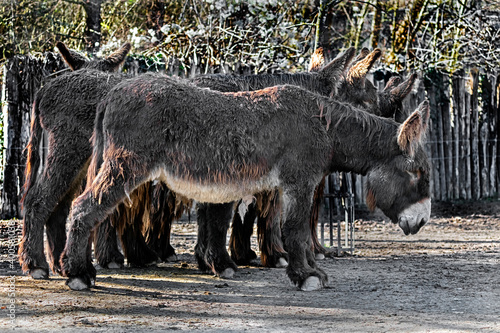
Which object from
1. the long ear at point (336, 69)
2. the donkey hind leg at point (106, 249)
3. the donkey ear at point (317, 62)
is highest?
the donkey ear at point (317, 62)

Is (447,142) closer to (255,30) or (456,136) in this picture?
(456,136)

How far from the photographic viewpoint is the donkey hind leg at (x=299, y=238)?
19.1ft

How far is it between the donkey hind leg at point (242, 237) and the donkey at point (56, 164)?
189 centimetres

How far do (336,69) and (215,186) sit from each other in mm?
2516

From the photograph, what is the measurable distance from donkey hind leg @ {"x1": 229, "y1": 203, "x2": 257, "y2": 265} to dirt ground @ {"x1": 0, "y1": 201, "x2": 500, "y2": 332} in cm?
29

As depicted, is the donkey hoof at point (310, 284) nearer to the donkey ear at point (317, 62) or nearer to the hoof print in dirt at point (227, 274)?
the hoof print in dirt at point (227, 274)

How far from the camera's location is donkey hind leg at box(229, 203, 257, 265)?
296 inches

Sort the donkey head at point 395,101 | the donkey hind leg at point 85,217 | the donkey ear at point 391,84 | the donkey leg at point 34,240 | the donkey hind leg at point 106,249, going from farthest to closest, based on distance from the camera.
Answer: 1. the donkey ear at point 391,84
2. the donkey head at point 395,101
3. the donkey hind leg at point 106,249
4. the donkey leg at point 34,240
5. the donkey hind leg at point 85,217

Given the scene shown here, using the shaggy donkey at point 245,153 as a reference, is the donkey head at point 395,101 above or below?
above

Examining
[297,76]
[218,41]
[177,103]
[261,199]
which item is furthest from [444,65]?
[177,103]

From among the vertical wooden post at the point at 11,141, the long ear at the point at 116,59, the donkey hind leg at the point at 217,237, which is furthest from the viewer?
the vertical wooden post at the point at 11,141

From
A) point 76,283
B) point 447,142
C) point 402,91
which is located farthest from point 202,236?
point 447,142

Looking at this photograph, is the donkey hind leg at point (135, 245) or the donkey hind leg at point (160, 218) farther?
the donkey hind leg at point (160, 218)

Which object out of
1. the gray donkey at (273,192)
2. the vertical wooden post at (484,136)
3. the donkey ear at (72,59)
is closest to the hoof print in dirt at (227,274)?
the gray donkey at (273,192)
